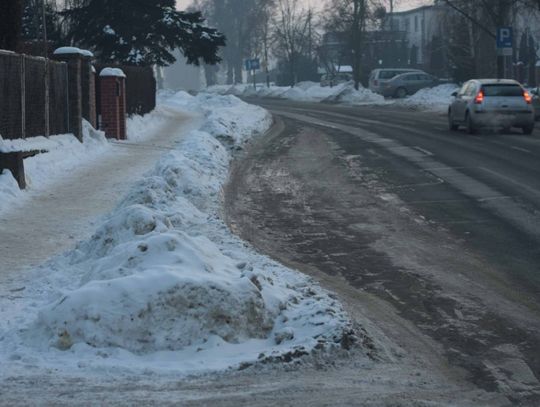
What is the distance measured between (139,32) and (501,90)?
63.3 feet

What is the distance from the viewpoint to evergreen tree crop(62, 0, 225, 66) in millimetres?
40500

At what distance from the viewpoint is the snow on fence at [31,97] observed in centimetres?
1669

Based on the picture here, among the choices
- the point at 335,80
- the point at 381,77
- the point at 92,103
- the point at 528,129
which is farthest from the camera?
the point at 335,80

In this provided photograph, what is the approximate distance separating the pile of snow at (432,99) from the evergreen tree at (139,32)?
10.4 m

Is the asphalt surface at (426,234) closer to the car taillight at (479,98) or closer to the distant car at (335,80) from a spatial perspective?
the car taillight at (479,98)

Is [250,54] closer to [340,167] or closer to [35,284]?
[340,167]

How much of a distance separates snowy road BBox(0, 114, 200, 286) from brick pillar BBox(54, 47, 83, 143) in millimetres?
857

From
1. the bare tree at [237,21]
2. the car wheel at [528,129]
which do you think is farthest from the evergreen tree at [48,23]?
the bare tree at [237,21]

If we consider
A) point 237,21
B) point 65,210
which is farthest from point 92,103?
point 237,21

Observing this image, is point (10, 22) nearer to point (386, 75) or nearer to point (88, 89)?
point (88, 89)

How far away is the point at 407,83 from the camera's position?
60.2 m

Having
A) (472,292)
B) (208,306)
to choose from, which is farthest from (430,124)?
(208,306)

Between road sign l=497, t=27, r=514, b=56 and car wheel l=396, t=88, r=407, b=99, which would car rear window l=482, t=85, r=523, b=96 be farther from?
car wheel l=396, t=88, r=407, b=99

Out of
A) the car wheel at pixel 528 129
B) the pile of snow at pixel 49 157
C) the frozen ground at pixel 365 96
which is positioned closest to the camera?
the pile of snow at pixel 49 157
